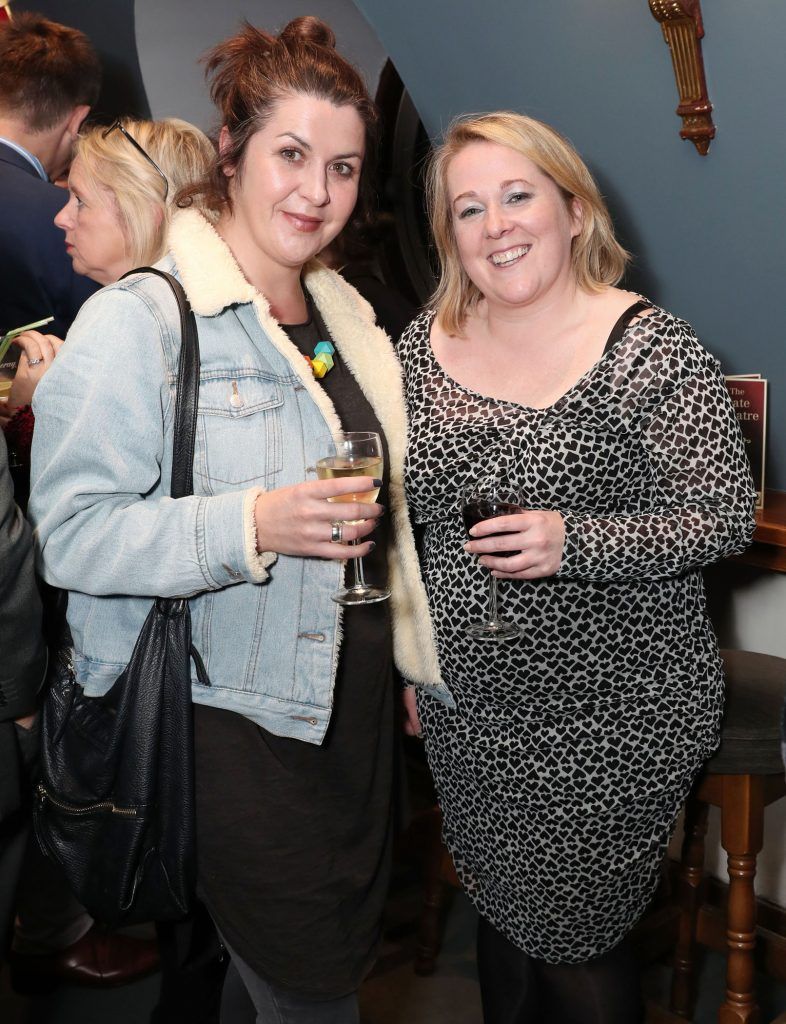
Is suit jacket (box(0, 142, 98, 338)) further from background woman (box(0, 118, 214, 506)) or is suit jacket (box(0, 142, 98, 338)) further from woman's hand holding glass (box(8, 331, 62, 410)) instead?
woman's hand holding glass (box(8, 331, 62, 410))

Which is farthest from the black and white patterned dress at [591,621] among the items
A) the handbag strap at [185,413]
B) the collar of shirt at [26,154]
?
the collar of shirt at [26,154]

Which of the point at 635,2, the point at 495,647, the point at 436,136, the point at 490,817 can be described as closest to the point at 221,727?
the point at 495,647

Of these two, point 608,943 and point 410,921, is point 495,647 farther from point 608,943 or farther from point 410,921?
point 410,921

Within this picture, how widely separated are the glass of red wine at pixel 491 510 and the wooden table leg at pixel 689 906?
1.01m

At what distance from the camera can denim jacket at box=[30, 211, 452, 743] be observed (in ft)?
4.80

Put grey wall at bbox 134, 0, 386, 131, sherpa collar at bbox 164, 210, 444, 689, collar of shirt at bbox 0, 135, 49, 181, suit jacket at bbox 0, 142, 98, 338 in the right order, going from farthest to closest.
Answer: grey wall at bbox 134, 0, 386, 131 < collar of shirt at bbox 0, 135, 49, 181 < suit jacket at bbox 0, 142, 98, 338 < sherpa collar at bbox 164, 210, 444, 689

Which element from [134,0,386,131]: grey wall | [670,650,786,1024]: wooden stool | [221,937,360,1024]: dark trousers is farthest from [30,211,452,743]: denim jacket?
[134,0,386,131]: grey wall

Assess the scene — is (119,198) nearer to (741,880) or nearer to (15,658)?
(15,658)

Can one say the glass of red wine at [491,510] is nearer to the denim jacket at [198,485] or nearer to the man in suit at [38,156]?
the denim jacket at [198,485]

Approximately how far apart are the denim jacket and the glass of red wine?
0.25m

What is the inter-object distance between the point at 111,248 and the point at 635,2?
1353mm

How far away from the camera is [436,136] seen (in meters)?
3.19

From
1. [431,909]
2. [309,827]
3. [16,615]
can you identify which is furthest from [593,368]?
[431,909]

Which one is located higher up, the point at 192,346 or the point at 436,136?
the point at 436,136
